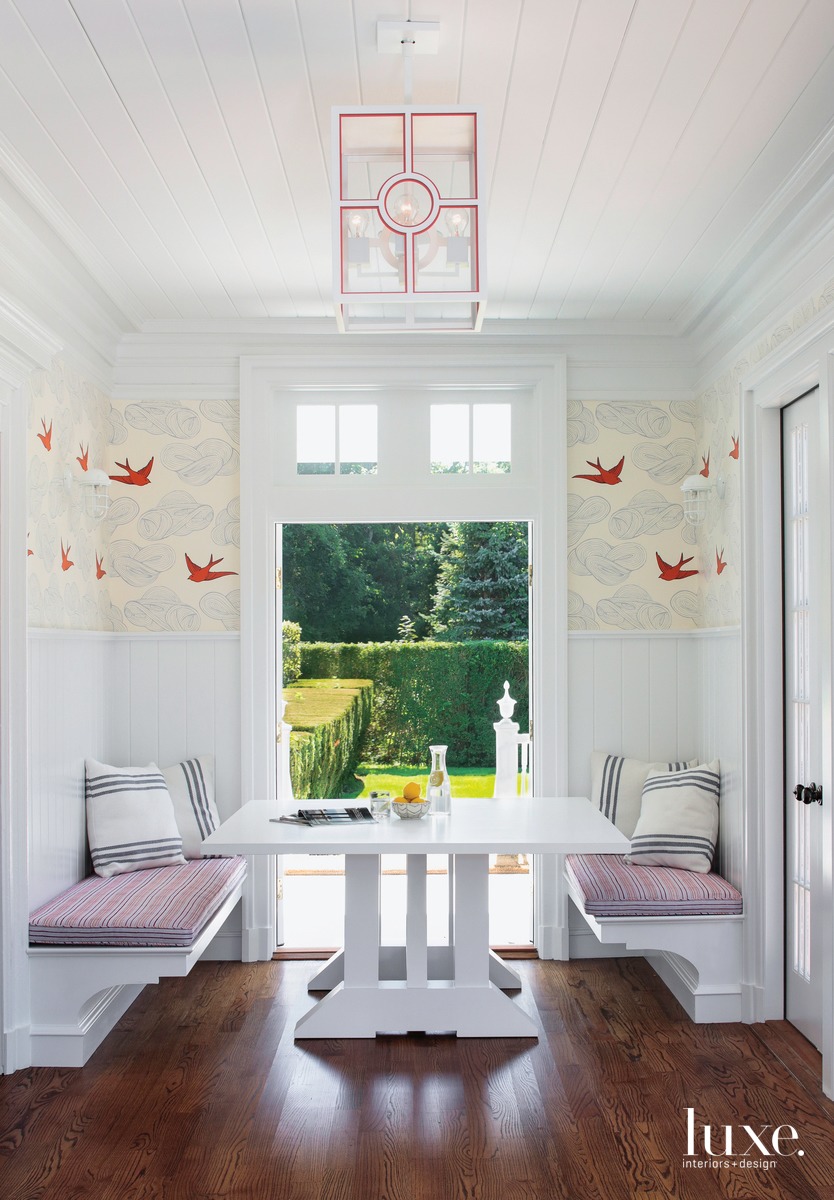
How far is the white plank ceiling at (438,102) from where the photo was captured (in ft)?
6.81

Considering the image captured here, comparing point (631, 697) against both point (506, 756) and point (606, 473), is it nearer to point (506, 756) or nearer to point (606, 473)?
point (506, 756)

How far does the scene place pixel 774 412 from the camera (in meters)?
3.43

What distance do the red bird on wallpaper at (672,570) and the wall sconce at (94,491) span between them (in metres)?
2.36

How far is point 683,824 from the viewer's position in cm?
372

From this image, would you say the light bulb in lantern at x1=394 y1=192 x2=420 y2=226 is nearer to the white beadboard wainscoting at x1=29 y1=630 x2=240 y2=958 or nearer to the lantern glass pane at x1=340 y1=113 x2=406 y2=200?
the lantern glass pane at x1=340 y1=113 x2=406 y2=200

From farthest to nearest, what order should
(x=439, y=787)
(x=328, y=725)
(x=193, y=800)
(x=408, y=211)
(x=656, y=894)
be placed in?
(x=328, y=725)
(x=193, y=800)
(x=439, y=787)
(x=656, y=894)
(x=408, y=211)

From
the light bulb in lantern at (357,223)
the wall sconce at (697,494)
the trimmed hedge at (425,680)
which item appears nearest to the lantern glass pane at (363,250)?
the light bulb in lantern at (357,223)

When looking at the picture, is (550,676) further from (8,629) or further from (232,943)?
(8,629)

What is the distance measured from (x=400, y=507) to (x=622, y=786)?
5.02ft

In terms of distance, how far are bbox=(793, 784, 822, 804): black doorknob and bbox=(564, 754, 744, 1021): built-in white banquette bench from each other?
0.55 meters

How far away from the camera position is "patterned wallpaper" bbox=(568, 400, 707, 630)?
421 centimetres

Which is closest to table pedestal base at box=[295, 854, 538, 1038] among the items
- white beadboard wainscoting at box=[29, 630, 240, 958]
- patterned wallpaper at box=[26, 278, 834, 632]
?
white beadboard wainscoting at box=[29, 630, 240, 958]

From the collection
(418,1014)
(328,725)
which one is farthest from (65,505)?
(328,725)

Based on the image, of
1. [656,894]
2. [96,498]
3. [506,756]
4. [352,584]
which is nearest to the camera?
[656,894]
